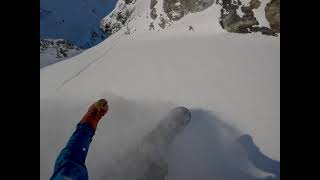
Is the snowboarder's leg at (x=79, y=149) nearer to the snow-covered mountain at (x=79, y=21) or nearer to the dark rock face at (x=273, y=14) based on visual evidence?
the snow-covered mountain at (x=79, y=21)

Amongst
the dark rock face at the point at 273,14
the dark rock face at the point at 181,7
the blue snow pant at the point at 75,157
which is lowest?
the blue snow pant at the point at 75,157

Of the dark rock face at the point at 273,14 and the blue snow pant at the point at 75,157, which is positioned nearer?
the blue snow pant at the point at 75,157

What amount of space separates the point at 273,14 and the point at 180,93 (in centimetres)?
74

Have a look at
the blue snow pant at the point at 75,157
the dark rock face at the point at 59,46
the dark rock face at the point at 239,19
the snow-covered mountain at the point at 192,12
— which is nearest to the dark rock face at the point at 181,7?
the snow-covered mountain at the point at 192,12

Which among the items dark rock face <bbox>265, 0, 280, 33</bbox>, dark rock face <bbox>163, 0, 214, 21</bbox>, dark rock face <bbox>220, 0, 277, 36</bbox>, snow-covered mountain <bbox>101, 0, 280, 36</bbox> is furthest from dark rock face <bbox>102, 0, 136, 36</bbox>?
dark rock face <bbox>265, 0, 280, 33</bbox>

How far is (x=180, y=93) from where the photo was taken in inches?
79.2

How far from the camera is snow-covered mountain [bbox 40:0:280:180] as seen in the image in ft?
6.30

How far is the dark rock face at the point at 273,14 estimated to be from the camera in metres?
2.06

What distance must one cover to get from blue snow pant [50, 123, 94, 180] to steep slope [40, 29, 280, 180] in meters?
0.05

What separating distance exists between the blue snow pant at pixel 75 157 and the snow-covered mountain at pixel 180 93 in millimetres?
52

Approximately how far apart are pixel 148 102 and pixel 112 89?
0.22 m

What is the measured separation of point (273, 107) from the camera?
1.95m

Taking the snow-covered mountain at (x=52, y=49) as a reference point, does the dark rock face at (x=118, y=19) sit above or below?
above

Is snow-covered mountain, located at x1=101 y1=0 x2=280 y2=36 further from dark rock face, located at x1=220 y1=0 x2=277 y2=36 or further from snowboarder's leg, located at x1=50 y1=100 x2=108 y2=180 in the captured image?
snowboarder's leg, located at x1=50 y1=100 x2=108 y2=180
